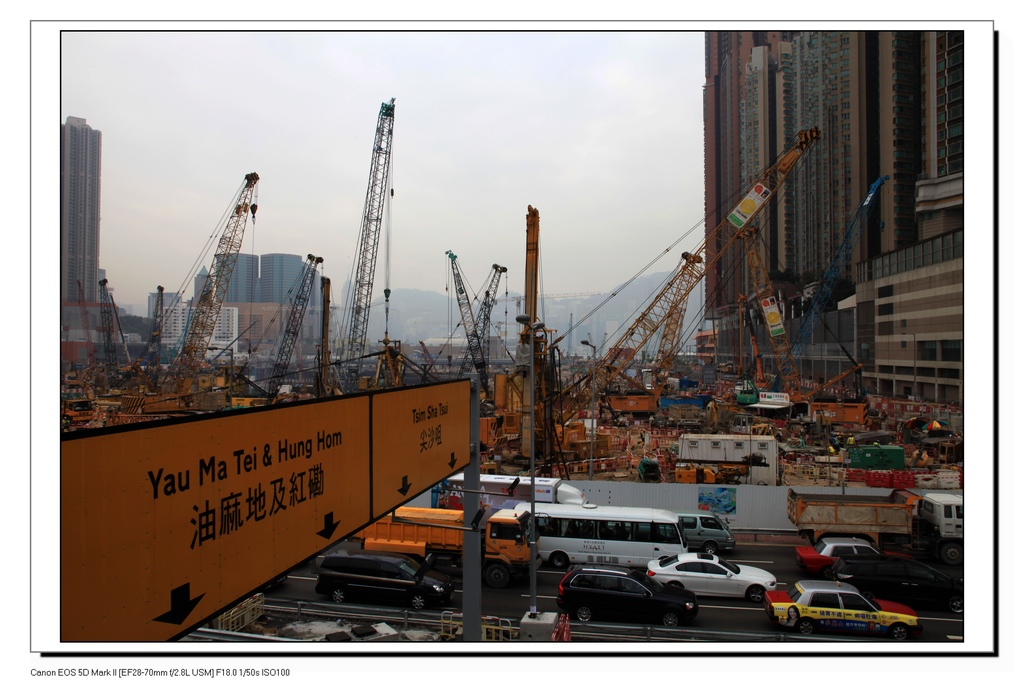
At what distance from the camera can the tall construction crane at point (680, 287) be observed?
43375 millimetres

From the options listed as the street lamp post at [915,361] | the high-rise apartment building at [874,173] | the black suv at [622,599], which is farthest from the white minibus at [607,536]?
the street lamp post at [915,361]

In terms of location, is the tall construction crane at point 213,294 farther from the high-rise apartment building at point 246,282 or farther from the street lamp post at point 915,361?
the high-rise apartment building at point 246,282

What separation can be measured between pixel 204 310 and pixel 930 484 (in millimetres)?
52535

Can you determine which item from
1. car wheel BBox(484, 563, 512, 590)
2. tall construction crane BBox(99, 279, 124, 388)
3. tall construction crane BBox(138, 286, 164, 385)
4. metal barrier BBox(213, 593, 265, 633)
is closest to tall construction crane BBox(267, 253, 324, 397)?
tall construction crane BBox(138, 286, 164, 385)

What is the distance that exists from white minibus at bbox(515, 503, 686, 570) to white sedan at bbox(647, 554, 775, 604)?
190cm

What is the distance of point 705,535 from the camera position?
1842 centimetres

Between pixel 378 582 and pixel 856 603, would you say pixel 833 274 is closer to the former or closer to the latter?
pixel 856 603

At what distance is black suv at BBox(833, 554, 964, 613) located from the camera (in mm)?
13594

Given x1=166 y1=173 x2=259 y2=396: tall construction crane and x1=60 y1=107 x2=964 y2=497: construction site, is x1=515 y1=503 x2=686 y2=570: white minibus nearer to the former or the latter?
x1=60 y1=107 x2=964 y2=497: construction site

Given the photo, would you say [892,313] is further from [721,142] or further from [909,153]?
[721,142]

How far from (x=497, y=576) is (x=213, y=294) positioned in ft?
154

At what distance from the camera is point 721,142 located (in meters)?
162
